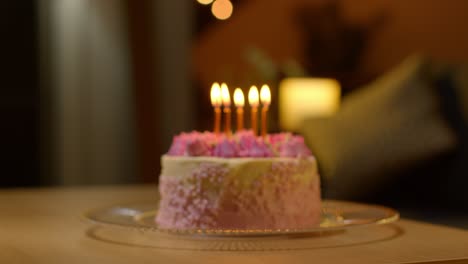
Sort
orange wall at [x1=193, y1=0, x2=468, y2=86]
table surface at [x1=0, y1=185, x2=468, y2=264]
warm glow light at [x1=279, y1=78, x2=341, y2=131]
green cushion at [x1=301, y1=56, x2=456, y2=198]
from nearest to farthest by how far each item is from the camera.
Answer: table surface at [x1=0, y1=185, x2=468, y2=264], green cushion at [x1=301, y1=56, x2=456, y2=198], warm glow light at [x1=279, y1=78, x2=341, y2=131], orange wall at [x1=193, y1=0, x2=468, y2=86]

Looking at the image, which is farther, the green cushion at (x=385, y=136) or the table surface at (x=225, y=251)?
the green cushion at (x=385, y=136)

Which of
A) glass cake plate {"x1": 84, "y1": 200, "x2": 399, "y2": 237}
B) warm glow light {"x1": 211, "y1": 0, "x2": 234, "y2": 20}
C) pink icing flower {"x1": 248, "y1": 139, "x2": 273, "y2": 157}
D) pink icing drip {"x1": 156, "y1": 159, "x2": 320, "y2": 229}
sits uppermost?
warm glow light {"x1": 211, "y1": 0, "x2": 234, "y2": 20}

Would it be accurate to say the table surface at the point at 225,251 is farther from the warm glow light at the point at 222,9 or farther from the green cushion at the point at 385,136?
the warm glow light at the point at 222,9

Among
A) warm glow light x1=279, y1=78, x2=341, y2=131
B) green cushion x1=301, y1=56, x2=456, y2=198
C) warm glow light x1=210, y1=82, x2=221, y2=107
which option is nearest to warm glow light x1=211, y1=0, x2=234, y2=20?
warm glow light x1=279, y1=78, x2=341, y2=131

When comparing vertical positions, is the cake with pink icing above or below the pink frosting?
below

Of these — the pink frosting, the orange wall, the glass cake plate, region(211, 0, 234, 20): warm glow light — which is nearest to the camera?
the glass cake plate

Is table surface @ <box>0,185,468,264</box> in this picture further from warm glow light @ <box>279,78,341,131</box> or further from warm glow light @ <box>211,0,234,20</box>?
warm glow light @ <box>211,0,234,20</box>

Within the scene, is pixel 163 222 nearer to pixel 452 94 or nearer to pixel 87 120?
pixel 452 94

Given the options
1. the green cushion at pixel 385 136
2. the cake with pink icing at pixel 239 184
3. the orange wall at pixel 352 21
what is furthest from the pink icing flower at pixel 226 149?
the orange wall at pixel 352 21
